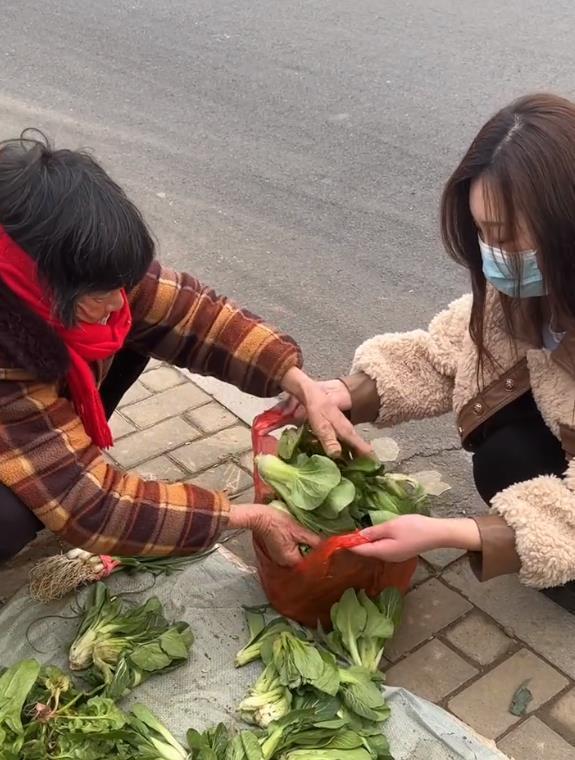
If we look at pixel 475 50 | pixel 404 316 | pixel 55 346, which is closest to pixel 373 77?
pixel 475 50

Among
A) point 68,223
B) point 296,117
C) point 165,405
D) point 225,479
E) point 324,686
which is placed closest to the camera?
point 68,223

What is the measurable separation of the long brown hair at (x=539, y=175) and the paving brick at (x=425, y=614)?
2.76 feet

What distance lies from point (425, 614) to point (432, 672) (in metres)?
0.19

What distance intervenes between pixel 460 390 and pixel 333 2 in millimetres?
6424

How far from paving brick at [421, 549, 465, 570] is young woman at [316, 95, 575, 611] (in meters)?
0.19

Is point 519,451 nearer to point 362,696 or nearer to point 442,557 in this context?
point 442,557

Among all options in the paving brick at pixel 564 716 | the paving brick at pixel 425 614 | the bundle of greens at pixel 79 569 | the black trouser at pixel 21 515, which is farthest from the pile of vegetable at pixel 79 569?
the paving brick at pixel 564 716

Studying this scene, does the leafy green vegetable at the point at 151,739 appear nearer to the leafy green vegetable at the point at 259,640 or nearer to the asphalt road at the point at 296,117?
the leafy green vegetable at the point at 259,640

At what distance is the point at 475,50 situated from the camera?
6.84m

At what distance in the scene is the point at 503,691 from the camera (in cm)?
230

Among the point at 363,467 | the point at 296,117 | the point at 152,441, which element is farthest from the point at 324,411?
the point at 296,117

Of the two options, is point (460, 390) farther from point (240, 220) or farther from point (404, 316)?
point (240, 220)

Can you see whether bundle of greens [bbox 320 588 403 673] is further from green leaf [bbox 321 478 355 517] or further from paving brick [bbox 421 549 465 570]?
paving brick [bbox 421 549 465 570]

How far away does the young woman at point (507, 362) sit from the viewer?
2.07m
